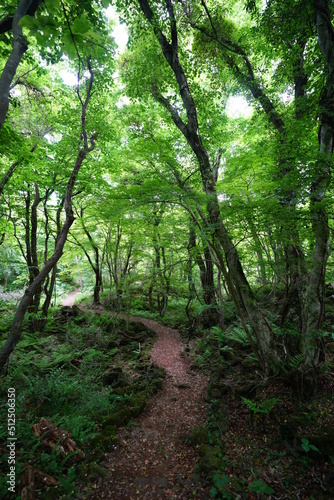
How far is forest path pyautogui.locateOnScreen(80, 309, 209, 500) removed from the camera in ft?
9.46

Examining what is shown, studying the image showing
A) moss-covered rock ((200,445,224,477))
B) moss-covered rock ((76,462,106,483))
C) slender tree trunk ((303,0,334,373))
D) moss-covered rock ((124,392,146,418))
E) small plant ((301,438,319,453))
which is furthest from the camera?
moss-covered rock ((124,392,146,418))

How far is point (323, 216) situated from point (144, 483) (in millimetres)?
5022

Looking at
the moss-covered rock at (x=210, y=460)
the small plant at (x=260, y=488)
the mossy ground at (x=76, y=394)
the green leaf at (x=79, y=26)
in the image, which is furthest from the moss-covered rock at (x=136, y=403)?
the green leaf at (x=79, y=26)

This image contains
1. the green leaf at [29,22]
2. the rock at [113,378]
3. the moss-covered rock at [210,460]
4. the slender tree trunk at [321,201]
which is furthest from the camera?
the rock at [113,378]

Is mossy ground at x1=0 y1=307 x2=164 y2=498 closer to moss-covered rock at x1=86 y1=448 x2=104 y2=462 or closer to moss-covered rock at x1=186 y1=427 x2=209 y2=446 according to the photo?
moss-covered rock at x1=86 y1=448 x2=104 y2=462

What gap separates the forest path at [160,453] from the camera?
2.88 meters

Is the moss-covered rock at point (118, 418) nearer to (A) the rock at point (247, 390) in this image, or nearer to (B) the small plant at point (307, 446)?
(A) the rock at point (247, 390)

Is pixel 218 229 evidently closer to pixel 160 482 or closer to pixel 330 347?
pixel 330 347

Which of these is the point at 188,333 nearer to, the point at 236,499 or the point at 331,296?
the point at 331,296

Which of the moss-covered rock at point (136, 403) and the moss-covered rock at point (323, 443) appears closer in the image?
the moss-covered rock at point (323, 443)

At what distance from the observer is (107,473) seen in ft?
10.2

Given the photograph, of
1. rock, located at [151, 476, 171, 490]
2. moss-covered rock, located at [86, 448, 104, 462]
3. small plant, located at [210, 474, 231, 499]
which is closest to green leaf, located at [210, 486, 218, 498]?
small plant, located at [210, 474, 231, 499]

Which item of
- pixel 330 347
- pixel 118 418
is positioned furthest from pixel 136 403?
pixel 330 347

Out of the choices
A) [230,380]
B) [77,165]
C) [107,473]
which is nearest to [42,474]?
[107,473]
